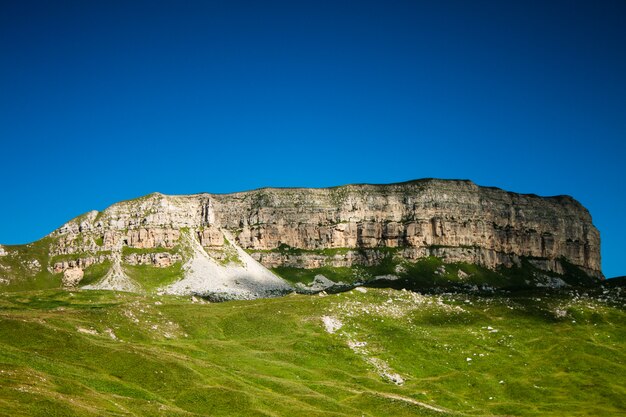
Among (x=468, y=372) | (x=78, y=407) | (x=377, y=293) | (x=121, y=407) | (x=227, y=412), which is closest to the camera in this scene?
(x=78, y=407)

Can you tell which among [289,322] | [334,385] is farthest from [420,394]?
[289,322]

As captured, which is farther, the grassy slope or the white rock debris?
the white rock debris

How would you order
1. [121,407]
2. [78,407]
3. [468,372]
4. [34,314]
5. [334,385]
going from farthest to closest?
[34,314]
[468,372]
[334,385]
[121,407]
[78,407]

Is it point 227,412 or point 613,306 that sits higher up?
point 613,306

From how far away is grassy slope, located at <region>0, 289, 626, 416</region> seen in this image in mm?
73812

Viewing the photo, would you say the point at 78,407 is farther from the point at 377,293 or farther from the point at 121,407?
the point at 377,293

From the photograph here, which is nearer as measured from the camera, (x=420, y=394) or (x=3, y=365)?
(x=3, y=365)

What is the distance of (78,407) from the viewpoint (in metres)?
57.0

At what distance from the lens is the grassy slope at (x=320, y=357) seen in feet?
242

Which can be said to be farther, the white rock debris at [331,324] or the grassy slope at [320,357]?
the white rock debris at [331,324]

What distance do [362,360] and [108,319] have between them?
49375 mm

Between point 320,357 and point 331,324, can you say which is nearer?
point 320,357

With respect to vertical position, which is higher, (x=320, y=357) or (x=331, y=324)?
(x=331, y=324)

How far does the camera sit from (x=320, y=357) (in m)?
115
